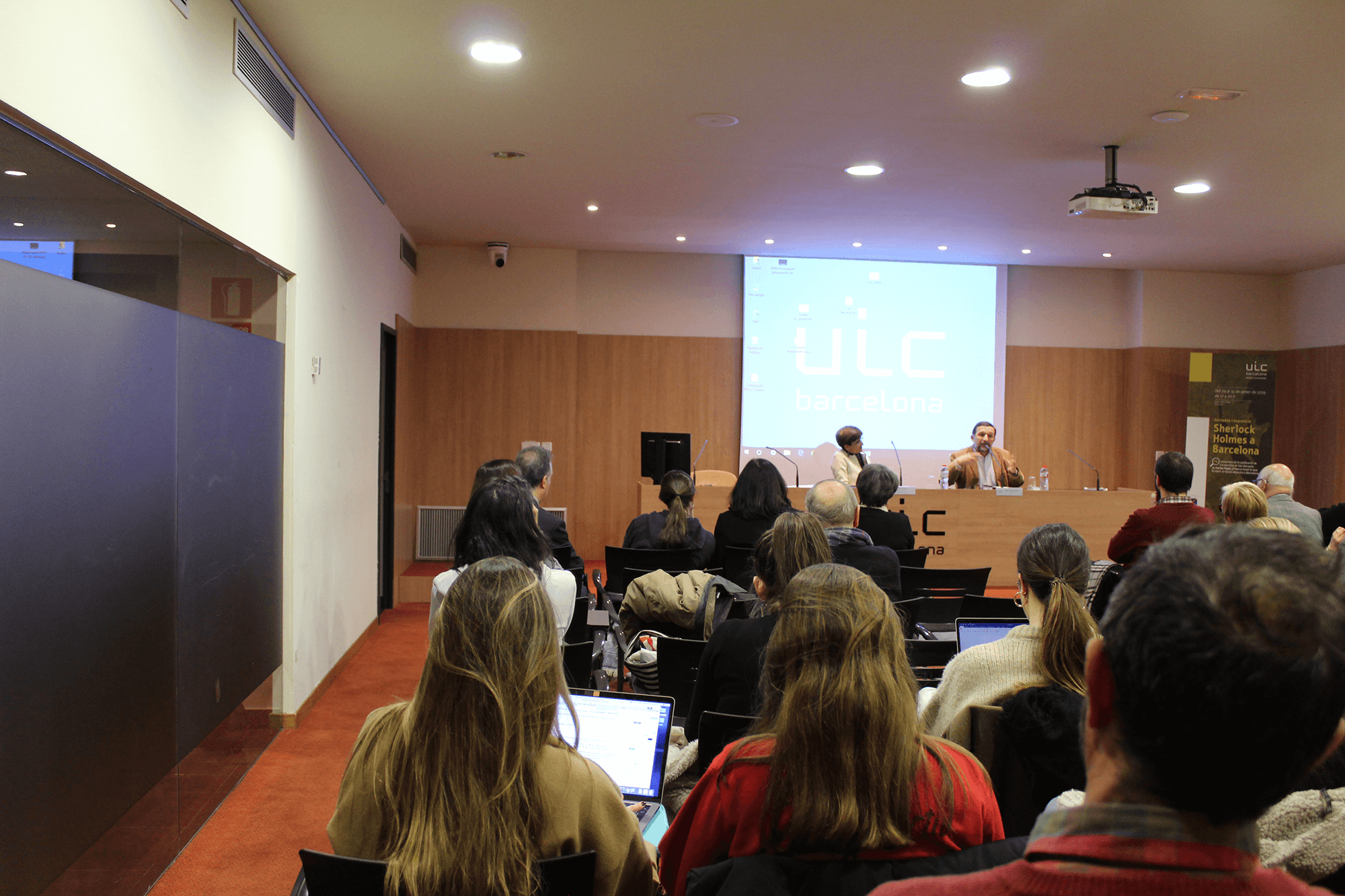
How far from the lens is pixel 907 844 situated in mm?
1291

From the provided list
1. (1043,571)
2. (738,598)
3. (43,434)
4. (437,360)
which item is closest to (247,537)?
(43,434)

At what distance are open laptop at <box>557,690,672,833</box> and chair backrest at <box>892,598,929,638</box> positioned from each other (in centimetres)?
165

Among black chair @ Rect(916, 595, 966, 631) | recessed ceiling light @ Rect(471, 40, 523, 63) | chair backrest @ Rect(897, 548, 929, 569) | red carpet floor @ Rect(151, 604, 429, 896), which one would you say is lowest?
red carpet floor @ Rect(151, 604, 429, 896)

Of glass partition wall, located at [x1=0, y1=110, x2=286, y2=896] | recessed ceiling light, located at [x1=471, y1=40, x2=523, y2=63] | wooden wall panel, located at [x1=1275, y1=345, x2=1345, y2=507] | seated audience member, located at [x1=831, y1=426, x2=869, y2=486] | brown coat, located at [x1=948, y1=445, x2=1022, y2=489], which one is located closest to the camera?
glass partition wall, located at [x1=0, y1=110, x2=286, y2=896]

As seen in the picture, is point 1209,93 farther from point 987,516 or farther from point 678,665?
point 987,516

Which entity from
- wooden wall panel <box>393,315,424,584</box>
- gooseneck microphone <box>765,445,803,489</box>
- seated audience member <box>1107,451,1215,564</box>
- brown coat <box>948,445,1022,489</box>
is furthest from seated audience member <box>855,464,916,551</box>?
wooden wall panel <box>393,315,424,584</box>

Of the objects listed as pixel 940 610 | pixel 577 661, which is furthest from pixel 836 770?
pixel 940 610

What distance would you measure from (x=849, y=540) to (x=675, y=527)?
3.52 feet

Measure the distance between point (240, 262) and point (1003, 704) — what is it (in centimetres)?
347

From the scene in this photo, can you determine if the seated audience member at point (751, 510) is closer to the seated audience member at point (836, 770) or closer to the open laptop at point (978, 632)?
the open laptop at point (978, 632)

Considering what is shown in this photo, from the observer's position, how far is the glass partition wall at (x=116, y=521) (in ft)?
7.10

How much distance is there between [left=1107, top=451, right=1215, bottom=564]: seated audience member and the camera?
4371 mm

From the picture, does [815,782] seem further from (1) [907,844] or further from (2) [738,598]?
(2) [738,598]

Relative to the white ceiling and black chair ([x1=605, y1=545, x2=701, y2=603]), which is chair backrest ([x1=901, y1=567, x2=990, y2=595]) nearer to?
black chair ([x1=605, y1=545, x2=701, y2=603])
